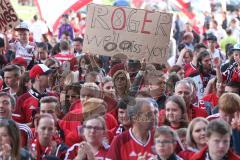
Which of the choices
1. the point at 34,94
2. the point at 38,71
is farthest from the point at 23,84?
the point at 38,71

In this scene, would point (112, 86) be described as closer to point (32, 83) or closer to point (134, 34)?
point (32, 83)

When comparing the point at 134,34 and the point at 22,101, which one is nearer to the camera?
the point at 22,101

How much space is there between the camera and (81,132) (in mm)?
9164

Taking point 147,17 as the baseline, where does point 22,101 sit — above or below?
below

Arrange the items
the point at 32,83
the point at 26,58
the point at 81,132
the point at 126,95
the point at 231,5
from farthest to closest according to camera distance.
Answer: the point at 231,5
the point at 26,58
the point at 32,83
the point at 126,95
the point at 81,132

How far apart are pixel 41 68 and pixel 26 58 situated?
3.84 meters

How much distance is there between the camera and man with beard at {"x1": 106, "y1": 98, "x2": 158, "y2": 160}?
867 cm

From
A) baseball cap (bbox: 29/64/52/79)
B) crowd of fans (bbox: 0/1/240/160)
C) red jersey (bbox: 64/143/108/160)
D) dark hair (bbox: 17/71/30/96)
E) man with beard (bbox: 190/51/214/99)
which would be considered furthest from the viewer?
man with beard (bbox: 190/51/214/99)

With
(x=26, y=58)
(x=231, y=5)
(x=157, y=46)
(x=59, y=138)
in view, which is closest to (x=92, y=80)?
(x=157, y=46)

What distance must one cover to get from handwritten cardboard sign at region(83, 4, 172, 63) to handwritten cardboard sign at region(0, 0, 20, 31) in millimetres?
2100

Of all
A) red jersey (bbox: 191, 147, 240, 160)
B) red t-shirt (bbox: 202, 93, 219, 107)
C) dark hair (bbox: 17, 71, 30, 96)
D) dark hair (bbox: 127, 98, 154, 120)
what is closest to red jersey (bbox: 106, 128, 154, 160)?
dark hair (bbox: 127, 98, 154, 120)

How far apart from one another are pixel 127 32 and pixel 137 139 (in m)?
5.23

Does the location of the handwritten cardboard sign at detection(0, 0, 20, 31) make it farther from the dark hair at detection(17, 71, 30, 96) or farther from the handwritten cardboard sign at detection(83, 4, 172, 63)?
the dark hair at detection(17, 71, 30, 96)

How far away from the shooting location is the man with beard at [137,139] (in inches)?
341
